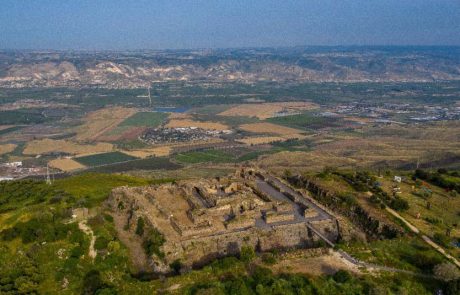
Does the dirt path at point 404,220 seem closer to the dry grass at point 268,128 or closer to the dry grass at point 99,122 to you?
the dry grass at point 268,128

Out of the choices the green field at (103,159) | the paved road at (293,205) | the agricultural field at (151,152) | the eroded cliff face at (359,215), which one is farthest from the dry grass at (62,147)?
the eroded cliff face at (359,215)

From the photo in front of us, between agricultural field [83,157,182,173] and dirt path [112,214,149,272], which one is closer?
dirt path [112,214,149,272]

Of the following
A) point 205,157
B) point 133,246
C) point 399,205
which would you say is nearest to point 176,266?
point 133,246

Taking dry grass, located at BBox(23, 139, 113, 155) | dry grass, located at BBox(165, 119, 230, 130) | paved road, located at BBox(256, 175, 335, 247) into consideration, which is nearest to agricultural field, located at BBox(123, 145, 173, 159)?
dry grass, located at BBox(23, 139, 113, 155)

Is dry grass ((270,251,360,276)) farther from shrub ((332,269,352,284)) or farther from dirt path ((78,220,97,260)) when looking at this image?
dirt path ((78,220,97,260))

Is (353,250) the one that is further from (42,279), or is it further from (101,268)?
(42,279)

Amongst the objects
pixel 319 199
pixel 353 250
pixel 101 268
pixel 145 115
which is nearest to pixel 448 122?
pixel 145 115

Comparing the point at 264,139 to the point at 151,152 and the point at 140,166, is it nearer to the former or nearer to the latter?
the point at 151,152
